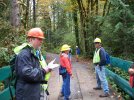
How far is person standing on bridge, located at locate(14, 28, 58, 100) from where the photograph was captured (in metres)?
5.22

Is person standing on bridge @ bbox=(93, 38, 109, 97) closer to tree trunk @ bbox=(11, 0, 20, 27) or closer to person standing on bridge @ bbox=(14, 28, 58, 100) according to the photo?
person standing on bridge @ bbox=(14, 28, 58, 100)

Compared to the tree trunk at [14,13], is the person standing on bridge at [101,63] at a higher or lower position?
lower

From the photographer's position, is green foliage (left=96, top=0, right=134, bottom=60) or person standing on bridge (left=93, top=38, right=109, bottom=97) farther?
green foliage (left=96, top=0, right=134, bottom=60)

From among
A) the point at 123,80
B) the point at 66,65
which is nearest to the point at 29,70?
the point at 66,65

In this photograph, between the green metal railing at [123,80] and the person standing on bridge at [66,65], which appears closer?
the green metal railing at [123,80]

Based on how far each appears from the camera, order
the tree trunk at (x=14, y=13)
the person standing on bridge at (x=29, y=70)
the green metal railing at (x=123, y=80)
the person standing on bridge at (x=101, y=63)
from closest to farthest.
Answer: the person standing on bridge at (x=29, y=70)
the green metal railing at (x=123, y=80)
the person standing on bridge at (x=101, y=63)
the tree trunk at (x=14, y=13)

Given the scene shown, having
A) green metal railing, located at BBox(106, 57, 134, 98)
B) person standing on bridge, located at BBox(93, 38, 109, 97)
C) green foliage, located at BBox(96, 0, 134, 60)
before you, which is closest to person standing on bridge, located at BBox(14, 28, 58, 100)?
green metal railing, located at BBox(106, 57, 134, 98)

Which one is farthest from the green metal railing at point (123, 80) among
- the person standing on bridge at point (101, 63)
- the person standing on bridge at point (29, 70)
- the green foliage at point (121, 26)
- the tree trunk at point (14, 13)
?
the tree trunk at point (14, 13)

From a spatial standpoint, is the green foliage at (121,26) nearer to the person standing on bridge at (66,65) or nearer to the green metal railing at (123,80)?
the green metal railing at (123,80)

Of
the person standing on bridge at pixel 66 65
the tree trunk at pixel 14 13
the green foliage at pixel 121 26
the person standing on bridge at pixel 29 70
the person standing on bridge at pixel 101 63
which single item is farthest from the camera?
the green foliage at pixel 121 26

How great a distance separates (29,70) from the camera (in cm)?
519

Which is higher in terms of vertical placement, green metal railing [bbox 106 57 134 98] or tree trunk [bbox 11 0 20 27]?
tree trunk [bbox 11 0 20 27]

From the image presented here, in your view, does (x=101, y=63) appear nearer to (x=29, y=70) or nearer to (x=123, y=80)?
(x=123, y=80)

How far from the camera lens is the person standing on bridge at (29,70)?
5223 millimetres
